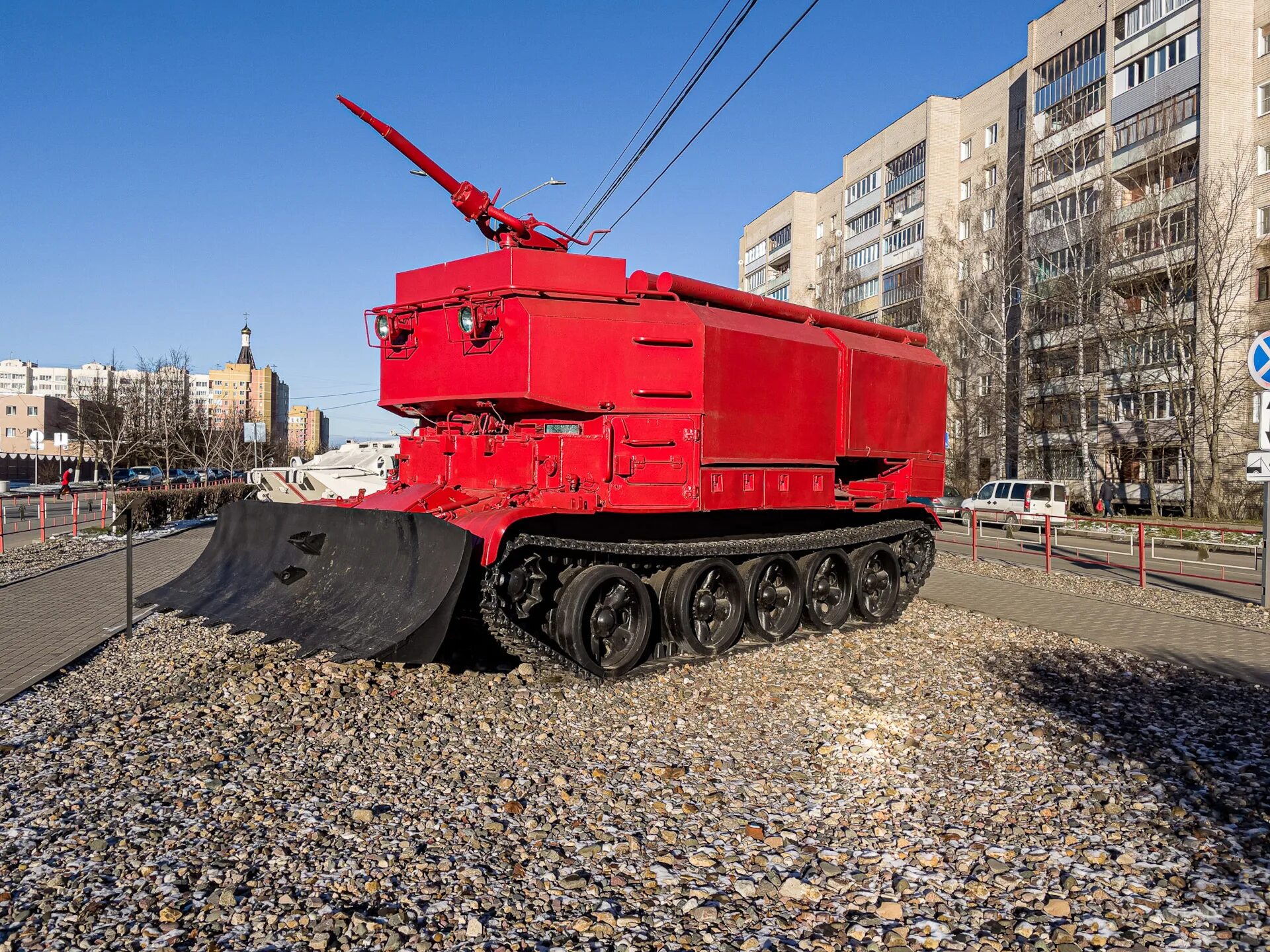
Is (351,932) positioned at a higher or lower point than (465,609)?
lower

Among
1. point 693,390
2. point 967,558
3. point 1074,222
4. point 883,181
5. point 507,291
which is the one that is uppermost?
point 883,181

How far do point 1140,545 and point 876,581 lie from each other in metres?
4.87

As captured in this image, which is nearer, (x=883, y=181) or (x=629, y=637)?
(x=629, y=637)

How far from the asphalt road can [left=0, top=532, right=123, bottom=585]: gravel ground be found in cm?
1704

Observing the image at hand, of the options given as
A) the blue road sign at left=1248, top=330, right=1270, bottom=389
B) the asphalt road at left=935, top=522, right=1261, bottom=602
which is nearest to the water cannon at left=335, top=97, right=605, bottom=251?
the blue road sign at left=1248, top=330, right=1270, bottom=389

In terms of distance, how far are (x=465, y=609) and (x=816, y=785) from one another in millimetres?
3689

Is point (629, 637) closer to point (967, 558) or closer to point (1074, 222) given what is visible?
point (967, 558)

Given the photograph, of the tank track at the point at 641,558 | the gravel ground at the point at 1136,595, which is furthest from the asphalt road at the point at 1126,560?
the tank track at the point at 641,558

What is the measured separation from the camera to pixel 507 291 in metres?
7.75

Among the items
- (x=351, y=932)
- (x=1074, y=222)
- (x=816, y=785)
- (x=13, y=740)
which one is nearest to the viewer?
(x=351, y=932)

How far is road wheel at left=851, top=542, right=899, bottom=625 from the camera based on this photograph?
1048 cm

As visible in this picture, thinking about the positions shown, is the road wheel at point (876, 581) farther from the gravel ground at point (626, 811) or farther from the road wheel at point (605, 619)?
the road wheel at point (605, 619)

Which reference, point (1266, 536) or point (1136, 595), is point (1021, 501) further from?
point (1266, 536)

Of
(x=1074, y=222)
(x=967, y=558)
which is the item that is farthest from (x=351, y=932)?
(x=1074, y=222)
